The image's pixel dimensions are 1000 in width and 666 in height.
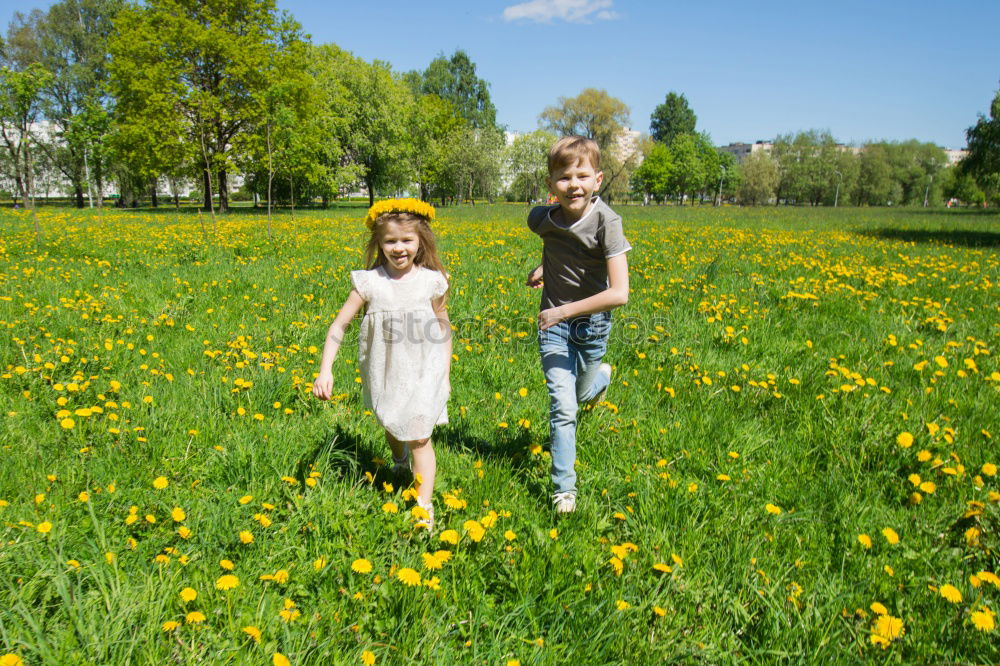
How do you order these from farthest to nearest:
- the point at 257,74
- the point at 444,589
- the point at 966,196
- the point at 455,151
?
the point at 966,196 → the point at 455,151 → the point at 257,74 → the point at 444,589

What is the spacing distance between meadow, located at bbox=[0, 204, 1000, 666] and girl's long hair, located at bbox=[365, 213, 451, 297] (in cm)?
92

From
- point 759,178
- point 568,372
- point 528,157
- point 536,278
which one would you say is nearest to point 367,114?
point 528,157

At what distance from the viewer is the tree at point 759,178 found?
74.4 m

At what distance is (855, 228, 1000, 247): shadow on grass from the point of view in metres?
14.2

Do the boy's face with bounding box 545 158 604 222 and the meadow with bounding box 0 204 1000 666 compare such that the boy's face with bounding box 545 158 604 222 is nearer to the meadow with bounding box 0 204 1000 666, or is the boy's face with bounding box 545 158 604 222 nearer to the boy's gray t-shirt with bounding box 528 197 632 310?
the boy's gray t-shirt with bounding box 528 197 632 310

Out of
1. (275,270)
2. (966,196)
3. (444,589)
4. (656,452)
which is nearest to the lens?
(444,589)

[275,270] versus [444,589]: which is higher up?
[275,270]

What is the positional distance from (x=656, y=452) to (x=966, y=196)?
96.6 meters

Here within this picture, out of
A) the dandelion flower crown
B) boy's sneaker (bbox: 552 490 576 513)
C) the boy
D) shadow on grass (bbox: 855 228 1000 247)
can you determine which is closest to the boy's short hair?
the boy

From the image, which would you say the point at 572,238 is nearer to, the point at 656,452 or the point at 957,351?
Result: the point at 656,452

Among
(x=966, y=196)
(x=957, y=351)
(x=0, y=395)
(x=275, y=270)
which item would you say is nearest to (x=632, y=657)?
(x=0, y=395)

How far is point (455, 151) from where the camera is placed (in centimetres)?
4684

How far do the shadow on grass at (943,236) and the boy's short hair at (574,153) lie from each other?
15.4 metres

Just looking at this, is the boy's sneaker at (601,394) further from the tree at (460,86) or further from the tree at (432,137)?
the tree at (460,86)
